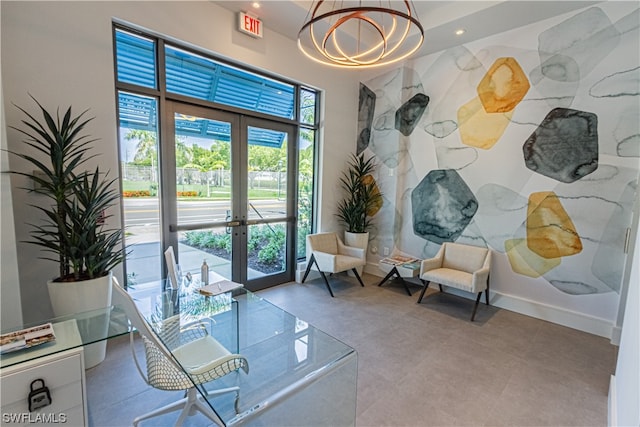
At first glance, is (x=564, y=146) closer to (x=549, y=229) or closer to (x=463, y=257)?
(x=549, y=229)

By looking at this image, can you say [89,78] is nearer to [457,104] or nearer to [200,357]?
[200,357]

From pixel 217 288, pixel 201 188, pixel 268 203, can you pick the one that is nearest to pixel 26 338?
pixel 217 288

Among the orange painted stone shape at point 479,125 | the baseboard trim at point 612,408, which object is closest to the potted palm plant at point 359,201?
the orange painted stone shape at point 479,125

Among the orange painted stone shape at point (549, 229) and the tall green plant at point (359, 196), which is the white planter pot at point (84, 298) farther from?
the orange painted stone shape at point (549, 229)

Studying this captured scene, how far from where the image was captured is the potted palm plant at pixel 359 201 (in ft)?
15.2

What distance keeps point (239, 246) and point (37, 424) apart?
262cm

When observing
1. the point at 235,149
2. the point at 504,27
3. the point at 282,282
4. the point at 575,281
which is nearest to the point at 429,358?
the point at 575,281

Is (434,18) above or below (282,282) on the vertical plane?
above

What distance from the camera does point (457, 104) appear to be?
391 centimetres

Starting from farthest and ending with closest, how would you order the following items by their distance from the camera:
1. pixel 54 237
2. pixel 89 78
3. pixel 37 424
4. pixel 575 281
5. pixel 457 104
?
pixel 457 104
pixel 575 281
pixel 89 78
pixel 54 237
pixel 37 424

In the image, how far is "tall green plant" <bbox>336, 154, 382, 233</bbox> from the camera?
466 centimetres

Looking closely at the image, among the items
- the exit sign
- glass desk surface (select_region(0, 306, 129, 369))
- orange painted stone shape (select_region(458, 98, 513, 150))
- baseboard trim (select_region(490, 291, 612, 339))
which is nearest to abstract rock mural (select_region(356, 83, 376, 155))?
orange painted stone shape (select_region(458, 98, 513, 150))

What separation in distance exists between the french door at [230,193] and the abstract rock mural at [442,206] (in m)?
1.91

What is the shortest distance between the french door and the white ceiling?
3.90 ft
